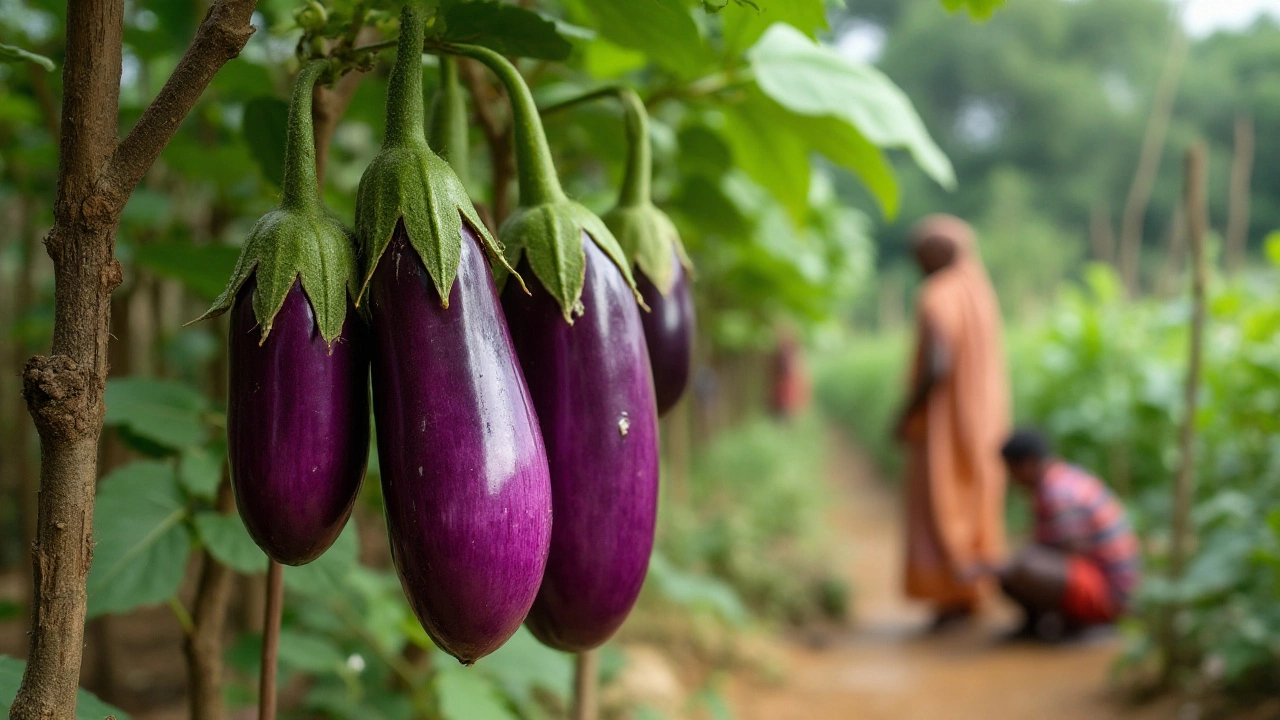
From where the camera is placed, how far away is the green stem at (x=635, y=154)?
0.51 metres

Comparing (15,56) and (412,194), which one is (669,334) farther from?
(15,56)

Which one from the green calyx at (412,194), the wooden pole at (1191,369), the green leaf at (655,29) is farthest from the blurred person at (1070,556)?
the green calyx at (412,194)

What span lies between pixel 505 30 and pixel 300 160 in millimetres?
146

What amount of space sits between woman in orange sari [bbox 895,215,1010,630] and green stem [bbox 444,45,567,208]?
3550 millimetres

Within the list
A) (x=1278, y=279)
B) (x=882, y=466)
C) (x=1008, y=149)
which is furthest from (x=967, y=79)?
(x=1278, y=279)

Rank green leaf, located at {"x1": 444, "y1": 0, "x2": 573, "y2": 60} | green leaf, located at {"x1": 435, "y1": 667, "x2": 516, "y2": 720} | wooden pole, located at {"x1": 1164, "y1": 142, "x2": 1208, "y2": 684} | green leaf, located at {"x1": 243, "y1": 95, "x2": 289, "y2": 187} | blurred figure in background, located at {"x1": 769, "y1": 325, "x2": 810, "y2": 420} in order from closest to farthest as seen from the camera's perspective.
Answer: green leaf, located at {"x1": 444, "y1": 0, "x2": 573, "y2": 60}
green leaf, located at {"x1": 243, "y1": 95, "x2": 289, "y2": 187}
green leaf, located at {"x1": 435, "y1": 667, "x2": 516, "y2": 720}
wooden pole, located at {"x1": 1164, "y1": 142, "x2": 1208, "y2": 684}
blurred figure in background, located at {"x1": 769, "y1": 325, "x2": 810, "y2": 420}

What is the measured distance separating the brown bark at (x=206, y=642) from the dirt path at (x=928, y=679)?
236 centimetres

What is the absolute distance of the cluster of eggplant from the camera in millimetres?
327

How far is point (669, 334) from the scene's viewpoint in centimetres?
51

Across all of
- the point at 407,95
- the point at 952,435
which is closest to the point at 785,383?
the point at 952,435

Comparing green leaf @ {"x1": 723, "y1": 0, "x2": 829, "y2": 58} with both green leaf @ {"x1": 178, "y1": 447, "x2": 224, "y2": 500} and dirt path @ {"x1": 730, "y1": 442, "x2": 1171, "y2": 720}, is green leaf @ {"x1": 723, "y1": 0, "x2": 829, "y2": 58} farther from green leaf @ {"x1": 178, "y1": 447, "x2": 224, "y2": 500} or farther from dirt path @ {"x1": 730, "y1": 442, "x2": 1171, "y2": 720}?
dirt path @ {"x1": 730, "y1": 442, "x2": 1171, "y2": 720}

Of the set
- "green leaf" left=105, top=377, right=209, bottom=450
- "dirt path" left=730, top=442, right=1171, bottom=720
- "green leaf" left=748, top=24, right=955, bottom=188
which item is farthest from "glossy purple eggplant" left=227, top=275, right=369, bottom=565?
"dirt path" left=730, top=442, right=1171, bottom=720

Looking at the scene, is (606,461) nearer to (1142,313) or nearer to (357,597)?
(357,597)

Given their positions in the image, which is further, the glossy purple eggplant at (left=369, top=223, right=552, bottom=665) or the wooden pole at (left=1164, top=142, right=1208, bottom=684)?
the wooden pole at (left=1164, top=142, right=1208, bottom=684)
